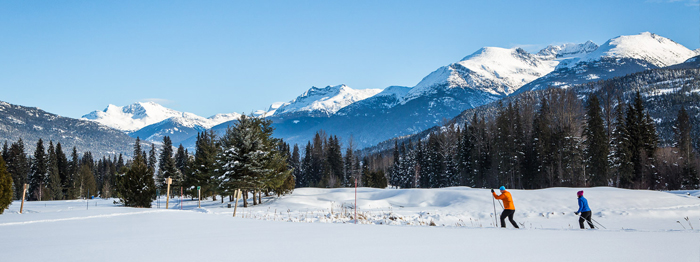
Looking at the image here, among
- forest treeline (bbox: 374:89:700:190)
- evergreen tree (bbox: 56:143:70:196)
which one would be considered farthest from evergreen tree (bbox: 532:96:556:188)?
evergreen tree (bbox: 56:143:70:196)

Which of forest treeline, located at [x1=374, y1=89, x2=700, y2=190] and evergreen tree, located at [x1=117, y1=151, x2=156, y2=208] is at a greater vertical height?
forest treeline, located at [x1=374, y1=89, x2=700, y2=190]

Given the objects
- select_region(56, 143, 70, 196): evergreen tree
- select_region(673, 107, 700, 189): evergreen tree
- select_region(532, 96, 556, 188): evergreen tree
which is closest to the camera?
select_region(673, 107, 700, 189): evergreen tree

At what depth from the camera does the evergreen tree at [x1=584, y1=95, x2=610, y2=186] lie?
4194 cm

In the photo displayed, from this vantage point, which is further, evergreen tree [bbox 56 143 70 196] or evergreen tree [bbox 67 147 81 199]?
evergreen tree [bbox 56 143 70 196]

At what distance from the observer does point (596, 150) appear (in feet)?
139

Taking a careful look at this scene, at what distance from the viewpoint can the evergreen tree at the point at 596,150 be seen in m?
41.9

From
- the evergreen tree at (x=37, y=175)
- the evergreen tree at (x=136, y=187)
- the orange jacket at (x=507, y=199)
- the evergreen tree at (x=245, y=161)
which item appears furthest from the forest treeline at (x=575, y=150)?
the evergreen tree at (x=37, y=175)

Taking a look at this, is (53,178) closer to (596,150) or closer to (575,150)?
(575,150)

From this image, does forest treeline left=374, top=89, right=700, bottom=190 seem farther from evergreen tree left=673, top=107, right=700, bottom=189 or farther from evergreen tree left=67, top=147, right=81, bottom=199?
evergreen tree left=67, top=147, right=81, bottom=199

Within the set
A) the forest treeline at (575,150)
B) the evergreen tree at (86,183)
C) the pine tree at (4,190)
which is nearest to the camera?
the pine tree at (4,190)

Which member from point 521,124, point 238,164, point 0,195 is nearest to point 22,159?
point 238,164

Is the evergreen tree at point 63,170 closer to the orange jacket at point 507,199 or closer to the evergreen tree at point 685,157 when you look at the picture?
the orange jacket at point 507,199

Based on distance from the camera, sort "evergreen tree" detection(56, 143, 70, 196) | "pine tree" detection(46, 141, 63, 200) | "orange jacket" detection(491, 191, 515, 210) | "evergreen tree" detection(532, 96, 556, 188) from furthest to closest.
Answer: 1. "evergreen tree" detection(56, 143, 70, 196)
2. "pine tree" detection(46, 141, 63, 200)
3. "evergreen tree" detection(532, 96, 556, 188)
4. "orange jacket" detection(491, 191, 515, 210)

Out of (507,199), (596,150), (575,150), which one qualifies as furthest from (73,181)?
(507,199)
